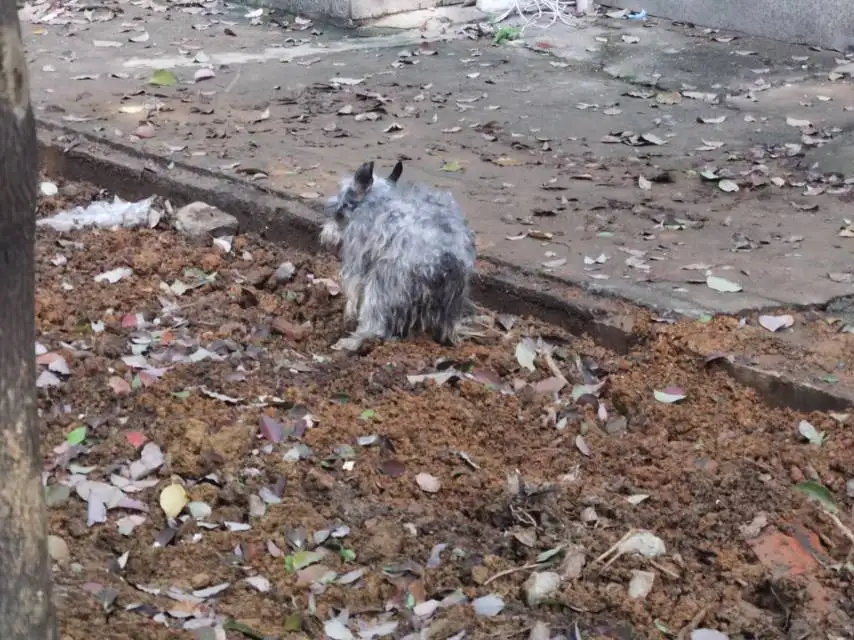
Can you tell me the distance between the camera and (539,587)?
11.8 feet

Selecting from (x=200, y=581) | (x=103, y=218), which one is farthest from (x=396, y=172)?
(x=200, y=581)

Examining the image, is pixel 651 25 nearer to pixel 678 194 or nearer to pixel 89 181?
pixel 678 194

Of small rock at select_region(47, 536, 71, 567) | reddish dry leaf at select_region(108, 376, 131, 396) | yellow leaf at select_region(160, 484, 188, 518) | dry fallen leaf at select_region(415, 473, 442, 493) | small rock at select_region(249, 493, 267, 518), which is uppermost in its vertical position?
small rock at select_region(47, 536, 71, 567)

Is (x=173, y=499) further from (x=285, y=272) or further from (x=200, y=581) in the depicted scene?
(x=285, y=272)

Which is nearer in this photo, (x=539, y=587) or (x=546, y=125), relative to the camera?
(x=539, y=587)

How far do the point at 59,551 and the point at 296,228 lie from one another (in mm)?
3363

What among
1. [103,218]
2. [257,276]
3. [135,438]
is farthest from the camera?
[103,218]

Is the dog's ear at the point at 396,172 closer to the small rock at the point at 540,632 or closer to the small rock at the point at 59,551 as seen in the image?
the small rock at the point at 59,551

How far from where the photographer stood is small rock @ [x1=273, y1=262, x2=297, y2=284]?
20.5 ft

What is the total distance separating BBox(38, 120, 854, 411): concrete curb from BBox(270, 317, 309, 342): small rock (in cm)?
92

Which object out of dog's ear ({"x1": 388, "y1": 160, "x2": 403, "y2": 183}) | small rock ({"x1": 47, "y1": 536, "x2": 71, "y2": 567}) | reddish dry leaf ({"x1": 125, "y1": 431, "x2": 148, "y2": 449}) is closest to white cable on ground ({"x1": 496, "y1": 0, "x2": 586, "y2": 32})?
dog's ear ({"x1": 388, "y1": 160, "x2": 403, "y2": 183})

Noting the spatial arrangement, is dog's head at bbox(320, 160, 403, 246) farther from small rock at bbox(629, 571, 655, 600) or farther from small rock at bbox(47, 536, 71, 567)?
small rock at bbox(629, 571, 655, 600)

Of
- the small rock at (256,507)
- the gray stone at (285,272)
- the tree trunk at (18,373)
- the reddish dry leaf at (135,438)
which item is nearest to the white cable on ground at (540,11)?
the gray stone at (285,272)

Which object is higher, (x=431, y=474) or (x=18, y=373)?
(x=18, y=373)
